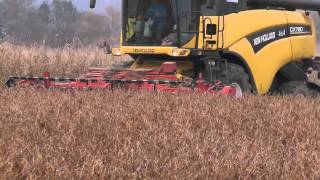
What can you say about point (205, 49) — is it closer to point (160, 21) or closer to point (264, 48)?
point (160, 21)

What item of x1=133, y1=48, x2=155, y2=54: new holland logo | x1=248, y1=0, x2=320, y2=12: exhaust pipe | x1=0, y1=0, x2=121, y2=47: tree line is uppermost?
x1=0, y1=0, x2=121, y2=47: tree line

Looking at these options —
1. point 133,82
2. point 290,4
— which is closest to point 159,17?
point 133,82

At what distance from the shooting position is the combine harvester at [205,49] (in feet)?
26.0

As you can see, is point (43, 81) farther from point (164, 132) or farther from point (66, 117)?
point (164, 132)

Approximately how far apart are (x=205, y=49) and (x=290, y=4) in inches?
91.6

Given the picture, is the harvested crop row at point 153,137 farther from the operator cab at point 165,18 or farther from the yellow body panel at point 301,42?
the yellow body panel at point 301,42

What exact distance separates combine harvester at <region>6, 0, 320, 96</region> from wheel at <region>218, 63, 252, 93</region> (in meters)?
0.01

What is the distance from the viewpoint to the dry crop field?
2859 millimetres

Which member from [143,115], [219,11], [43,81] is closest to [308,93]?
[219,11]

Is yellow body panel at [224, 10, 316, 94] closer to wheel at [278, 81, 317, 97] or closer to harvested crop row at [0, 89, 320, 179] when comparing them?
wheel at [278, 81, 317, 97]

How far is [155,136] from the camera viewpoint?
3742mm

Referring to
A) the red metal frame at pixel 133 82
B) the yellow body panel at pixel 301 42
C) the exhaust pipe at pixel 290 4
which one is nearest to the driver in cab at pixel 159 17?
the red metal frame at pixel 133 82

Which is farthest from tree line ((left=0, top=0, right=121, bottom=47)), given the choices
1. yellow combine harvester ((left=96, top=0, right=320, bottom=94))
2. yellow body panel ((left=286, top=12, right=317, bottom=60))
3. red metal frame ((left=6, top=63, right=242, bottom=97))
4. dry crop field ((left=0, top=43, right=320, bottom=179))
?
dry crop field ((left=0, top=43, right=320, bottom=179))

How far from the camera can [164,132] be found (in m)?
4.04
